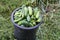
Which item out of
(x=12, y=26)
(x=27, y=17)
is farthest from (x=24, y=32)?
(x=12, y=26)

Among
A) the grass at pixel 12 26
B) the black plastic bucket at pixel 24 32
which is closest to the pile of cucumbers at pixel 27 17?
the black plastic bucket at pixel 24 32

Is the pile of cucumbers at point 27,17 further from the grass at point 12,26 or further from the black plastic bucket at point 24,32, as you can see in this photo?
the grass at point 12,26

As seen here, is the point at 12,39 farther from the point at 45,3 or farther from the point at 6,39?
the point at 45,3

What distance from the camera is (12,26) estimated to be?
2494 mm

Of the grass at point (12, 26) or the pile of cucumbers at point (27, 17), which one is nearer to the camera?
the pile of cucumbers at point (27, 17)

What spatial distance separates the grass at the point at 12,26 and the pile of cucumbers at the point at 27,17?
15.2 inches

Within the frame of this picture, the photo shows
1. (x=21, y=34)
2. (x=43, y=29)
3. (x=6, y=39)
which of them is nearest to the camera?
(x=21, y=34)

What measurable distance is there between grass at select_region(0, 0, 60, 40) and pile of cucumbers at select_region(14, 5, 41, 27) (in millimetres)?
386

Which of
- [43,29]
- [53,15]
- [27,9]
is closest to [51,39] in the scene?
[43,29]

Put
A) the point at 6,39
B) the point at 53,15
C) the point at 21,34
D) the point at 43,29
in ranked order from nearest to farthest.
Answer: the point at 21,34, the point at 6,39, the point at 43,29, the point at 53,15

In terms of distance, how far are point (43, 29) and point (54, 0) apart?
2.18 feet

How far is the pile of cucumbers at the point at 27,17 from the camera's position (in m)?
2.07

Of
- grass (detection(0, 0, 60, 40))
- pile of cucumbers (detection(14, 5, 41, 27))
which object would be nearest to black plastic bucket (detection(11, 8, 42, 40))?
pile of cucumbers (detection(14, 5, 41, 27))

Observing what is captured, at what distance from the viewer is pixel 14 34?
2350 mm
